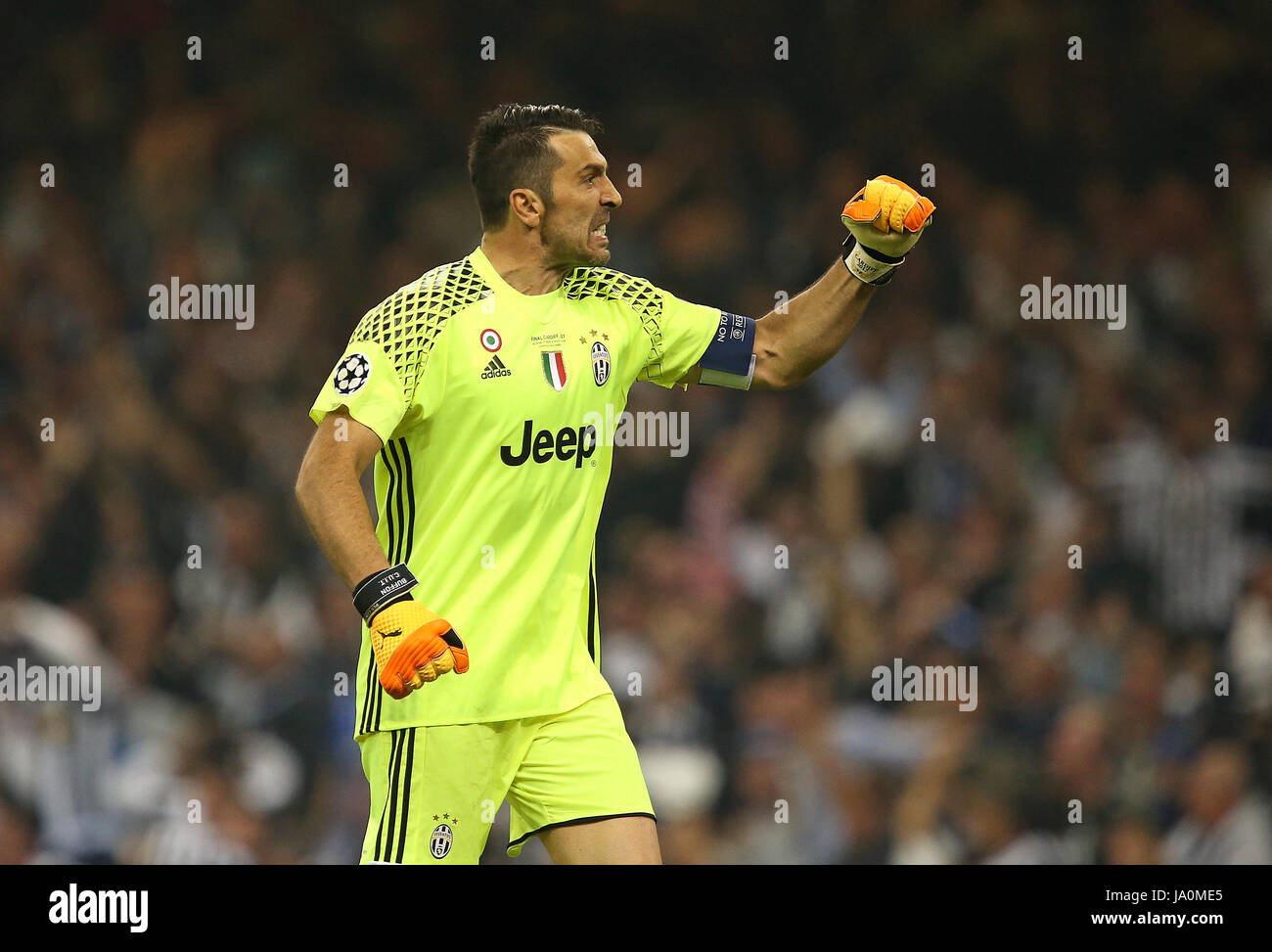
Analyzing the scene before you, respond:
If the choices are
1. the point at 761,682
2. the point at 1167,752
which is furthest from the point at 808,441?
the point at 1167,752

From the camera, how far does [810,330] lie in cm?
451

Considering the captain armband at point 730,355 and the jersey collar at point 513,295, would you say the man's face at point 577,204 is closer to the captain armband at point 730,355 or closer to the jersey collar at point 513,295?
the jersey collar at point 513,295

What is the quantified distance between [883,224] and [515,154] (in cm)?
92

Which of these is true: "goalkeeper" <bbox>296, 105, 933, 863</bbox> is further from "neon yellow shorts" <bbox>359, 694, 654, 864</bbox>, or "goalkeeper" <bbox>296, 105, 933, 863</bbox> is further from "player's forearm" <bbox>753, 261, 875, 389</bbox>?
"player's forearm" <bbox>753, 261, 875, 389</bbox>

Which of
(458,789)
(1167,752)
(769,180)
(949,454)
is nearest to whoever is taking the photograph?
(458,789)

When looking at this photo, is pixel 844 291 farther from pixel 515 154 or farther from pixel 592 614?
pixel 592 614

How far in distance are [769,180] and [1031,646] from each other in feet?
8.61

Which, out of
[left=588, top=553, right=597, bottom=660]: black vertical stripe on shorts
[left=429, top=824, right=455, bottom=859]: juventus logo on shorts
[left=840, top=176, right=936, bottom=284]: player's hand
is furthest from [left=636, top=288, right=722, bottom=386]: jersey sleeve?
[left=429, top=824, right=455, bottom=859]: juventus logo on shorts

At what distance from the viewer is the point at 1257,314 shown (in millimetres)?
8383

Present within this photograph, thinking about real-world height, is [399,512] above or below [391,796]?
above

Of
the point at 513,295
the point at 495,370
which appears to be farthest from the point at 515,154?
the point at 495,370

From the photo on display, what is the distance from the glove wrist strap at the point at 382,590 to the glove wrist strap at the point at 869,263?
140 cm

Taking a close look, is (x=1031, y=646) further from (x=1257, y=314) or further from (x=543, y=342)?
(x=543, y=342)

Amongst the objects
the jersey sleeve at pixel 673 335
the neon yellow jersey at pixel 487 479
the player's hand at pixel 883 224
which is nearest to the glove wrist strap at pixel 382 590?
the neon yellow jersey at pixel 487 479
